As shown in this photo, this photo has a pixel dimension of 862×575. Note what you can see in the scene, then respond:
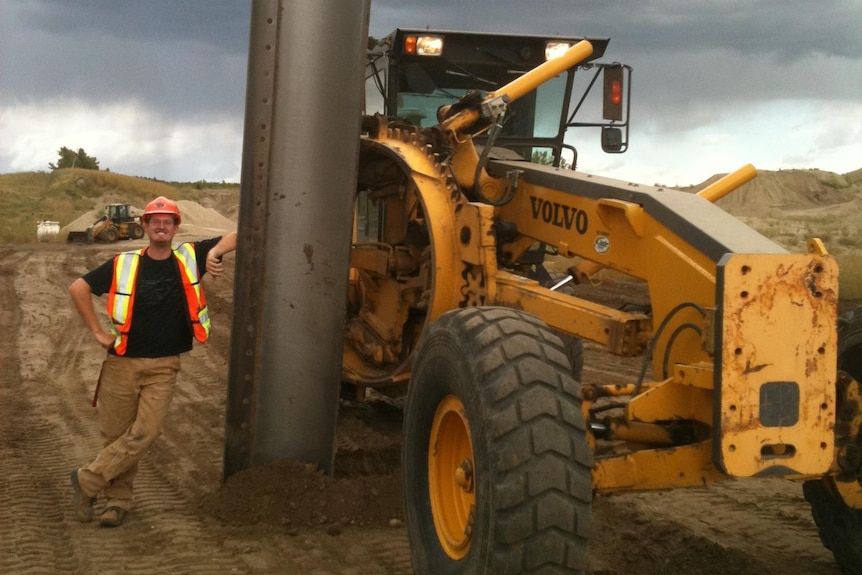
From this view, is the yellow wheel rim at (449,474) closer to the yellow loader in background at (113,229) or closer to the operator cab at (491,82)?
the operator cab at (491,82)

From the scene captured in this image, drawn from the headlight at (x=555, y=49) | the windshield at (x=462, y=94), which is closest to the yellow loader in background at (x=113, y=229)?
the windshield at (x=462, y=94)

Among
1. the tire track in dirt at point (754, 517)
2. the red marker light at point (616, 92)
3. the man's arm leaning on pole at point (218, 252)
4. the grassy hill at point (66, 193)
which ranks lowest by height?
the tire track in dirt at point (754, 517)

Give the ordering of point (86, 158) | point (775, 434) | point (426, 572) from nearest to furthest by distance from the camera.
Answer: point (775, 434) < point (426, 572) < point (86, 158)

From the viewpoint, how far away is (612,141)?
22.6ft

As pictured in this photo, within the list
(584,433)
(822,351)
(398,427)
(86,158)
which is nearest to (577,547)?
(584,433)

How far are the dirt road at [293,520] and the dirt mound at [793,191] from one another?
1853 inches

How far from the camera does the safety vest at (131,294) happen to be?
549 centimetres

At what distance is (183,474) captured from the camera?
637 cm

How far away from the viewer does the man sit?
544 cm

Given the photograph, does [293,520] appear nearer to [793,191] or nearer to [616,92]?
[616,92]

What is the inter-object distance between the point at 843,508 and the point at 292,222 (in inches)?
127

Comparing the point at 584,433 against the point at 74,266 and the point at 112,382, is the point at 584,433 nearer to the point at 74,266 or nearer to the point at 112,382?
the point at 112,382

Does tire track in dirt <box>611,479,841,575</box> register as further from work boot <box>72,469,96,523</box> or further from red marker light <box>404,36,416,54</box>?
red marker light <box>404,36,416,54</box>

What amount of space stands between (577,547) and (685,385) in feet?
2.78
